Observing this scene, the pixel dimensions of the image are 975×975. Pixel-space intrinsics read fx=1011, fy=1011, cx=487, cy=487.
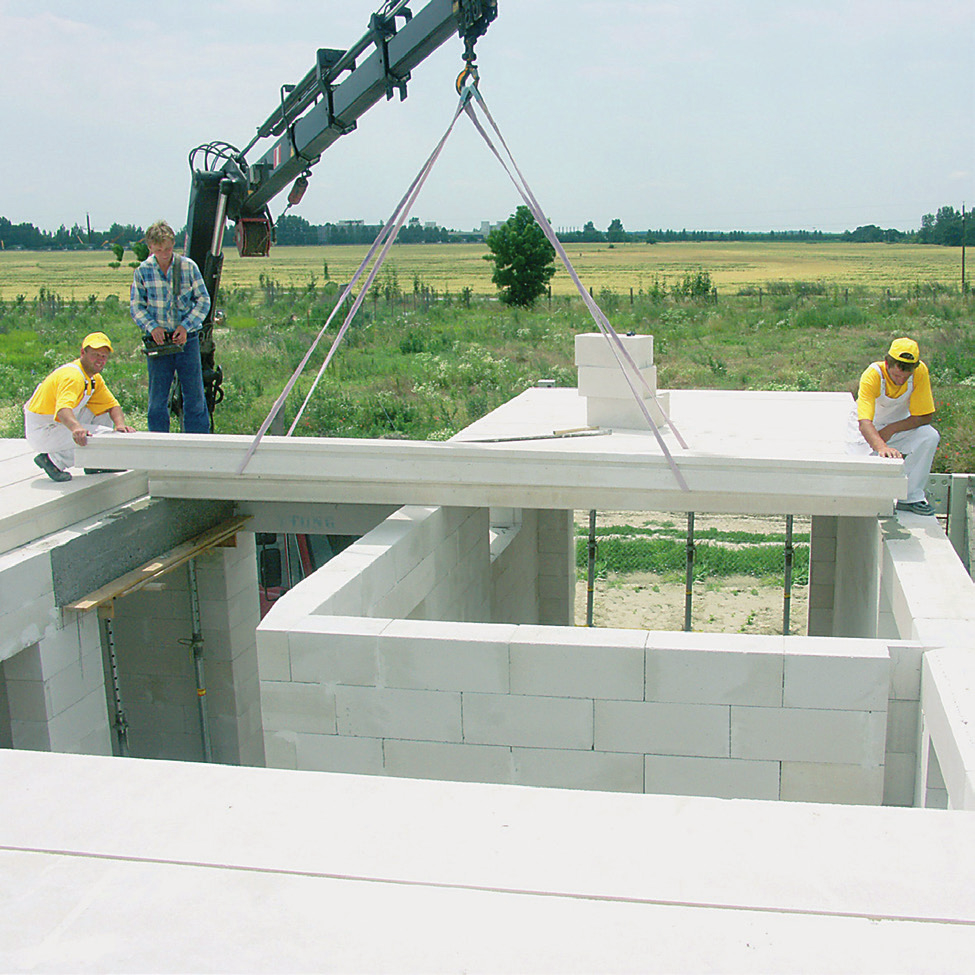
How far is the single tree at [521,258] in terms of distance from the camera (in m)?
53.3

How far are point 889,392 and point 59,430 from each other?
7.13 metres

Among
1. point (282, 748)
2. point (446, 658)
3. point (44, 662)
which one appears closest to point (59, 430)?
point (44, 662)

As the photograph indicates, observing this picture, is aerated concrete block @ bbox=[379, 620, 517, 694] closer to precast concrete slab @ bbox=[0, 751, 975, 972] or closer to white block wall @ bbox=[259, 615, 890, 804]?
white block wall @ bbox=[259, 615, 890, 804]

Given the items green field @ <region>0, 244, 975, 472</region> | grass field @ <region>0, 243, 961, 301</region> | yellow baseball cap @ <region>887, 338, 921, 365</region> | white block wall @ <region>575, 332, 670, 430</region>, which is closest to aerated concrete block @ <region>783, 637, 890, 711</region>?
yellow baseball cap @ <region>887, 338, 921, 365</region>

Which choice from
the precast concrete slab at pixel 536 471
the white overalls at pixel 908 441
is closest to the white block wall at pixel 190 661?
the precast concrete slab at pixel 536 471

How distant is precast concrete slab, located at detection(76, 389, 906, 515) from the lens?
26.4 ft

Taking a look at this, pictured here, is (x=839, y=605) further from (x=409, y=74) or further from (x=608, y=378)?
(x=409, y=74)

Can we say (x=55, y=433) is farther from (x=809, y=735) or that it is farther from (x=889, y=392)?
(x=889, y=392)

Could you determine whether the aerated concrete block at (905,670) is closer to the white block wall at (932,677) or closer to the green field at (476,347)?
the white block wall at (932,677)

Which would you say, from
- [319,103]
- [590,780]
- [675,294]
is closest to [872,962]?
[590,780]

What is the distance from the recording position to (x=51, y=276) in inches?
4026

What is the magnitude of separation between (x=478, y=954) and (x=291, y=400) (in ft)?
90.1

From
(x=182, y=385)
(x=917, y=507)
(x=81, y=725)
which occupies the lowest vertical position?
(x=81, y=725)

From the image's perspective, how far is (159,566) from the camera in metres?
8.81
